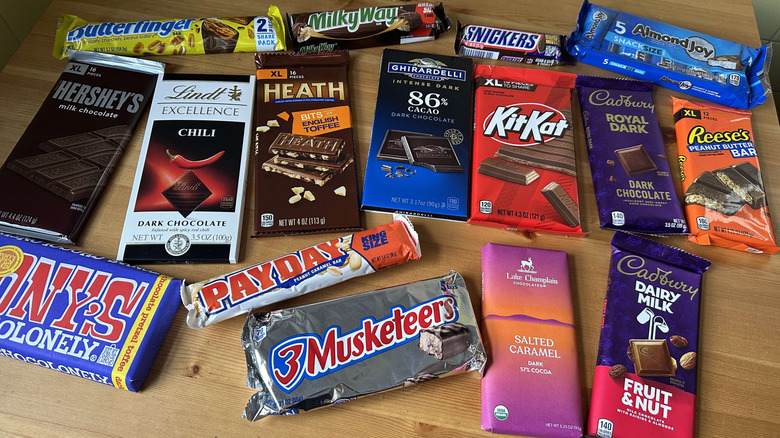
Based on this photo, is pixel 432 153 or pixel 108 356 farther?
pixel 432 153

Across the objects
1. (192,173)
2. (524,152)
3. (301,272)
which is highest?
(524,152)

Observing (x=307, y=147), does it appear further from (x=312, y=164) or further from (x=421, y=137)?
(x=421, y=137)

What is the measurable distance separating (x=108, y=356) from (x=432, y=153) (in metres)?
0.70

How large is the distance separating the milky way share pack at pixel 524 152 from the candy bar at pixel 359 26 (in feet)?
0.64

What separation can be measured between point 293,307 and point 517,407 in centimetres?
42

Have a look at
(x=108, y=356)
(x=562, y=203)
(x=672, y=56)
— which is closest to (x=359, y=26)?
(x=562, y=203)

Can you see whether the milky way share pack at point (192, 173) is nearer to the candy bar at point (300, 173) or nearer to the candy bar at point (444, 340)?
the candy bar at point (300, 173)

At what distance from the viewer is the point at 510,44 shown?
3.77ft

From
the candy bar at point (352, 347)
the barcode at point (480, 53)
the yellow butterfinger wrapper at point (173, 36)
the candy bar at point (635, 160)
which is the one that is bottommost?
the candy bar at point (352, 347)

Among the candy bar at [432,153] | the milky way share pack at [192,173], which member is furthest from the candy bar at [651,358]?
the milky way share pack at [192,173]

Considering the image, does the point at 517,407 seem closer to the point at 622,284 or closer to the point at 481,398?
the point at 481,398

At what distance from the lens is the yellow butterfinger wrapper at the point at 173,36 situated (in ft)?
3.62

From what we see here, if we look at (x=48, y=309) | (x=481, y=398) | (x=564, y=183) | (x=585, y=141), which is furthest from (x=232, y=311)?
(x=585, y=141)

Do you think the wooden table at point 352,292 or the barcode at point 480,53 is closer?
the wooden table at point 352,292
